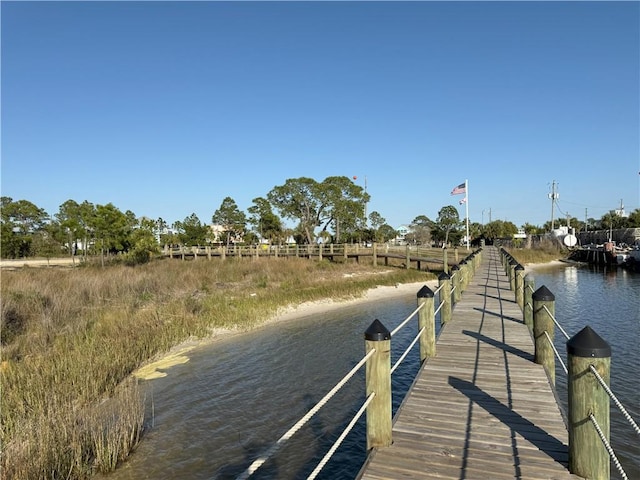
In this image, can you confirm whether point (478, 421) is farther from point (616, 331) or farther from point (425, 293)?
point (616, 331)

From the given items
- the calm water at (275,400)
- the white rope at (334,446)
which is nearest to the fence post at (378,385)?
the white rope at (334,446)

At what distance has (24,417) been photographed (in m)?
6.54

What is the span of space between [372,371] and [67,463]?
15.5 ft

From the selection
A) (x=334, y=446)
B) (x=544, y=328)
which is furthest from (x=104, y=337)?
(x=544, y=328)

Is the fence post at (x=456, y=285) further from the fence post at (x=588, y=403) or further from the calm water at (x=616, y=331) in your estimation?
the fence post at (x=588, y=403)

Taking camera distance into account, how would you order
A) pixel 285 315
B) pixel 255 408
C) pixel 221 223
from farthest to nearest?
pixel 221 223
pixel 285 315
pixel 255 408

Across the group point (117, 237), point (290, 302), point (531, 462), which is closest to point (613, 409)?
point (531, 462)

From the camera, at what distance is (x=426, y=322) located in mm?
6812

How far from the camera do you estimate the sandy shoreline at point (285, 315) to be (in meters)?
11.0

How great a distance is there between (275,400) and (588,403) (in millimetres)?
6821

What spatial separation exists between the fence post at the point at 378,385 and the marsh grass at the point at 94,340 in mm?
4368

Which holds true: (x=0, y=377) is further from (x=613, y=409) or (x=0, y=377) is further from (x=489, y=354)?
(x=613, y=409)

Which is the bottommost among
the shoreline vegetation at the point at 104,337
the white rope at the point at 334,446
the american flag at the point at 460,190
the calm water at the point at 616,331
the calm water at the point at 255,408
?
the calm water at the point at 255,408

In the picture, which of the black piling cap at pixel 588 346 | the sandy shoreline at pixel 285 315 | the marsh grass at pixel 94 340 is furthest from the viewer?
the sandy shoreline at pixel 285 315
